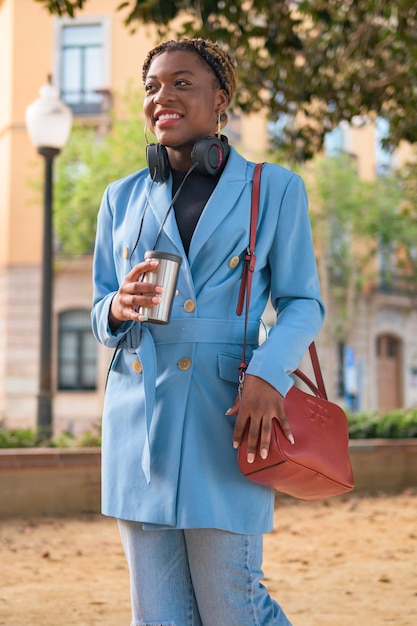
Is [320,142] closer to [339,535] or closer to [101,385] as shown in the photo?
[339,535]

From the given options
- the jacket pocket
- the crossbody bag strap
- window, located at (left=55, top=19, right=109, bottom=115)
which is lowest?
the jacket pocket

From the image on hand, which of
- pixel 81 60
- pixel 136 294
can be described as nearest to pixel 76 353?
Result: pixel 81 60

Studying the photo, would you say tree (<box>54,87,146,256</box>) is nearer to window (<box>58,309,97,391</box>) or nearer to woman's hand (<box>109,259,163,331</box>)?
window (<box>58,309,97,391</box>)

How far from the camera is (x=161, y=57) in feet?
8.78

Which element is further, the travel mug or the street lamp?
the street lamp

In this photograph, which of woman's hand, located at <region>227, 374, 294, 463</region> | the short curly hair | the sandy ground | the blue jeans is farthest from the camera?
the sandy ground

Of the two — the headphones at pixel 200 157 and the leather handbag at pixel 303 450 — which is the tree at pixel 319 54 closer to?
the headphones at pixel 200 157

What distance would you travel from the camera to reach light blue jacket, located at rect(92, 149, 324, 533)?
2.43 meters

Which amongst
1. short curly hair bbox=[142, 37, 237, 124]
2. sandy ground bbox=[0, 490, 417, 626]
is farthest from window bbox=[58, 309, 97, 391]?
short curly hair bbox=[142, 37, 237, 124]

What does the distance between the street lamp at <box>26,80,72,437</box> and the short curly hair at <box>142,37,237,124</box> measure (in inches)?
282

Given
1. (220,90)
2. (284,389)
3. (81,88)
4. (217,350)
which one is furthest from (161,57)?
(81,88)

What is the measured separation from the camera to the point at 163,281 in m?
2.33

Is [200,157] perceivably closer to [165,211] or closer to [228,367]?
[165,211]

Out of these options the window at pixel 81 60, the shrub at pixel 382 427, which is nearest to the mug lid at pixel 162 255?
the shrub at pixel 382 427
